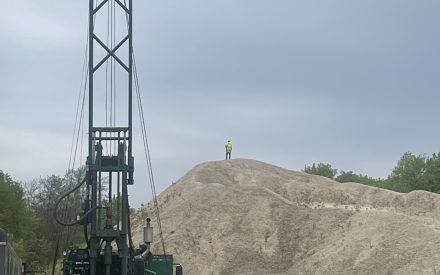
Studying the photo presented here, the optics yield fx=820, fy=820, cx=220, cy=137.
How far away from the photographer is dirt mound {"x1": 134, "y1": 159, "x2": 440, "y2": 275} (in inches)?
1790

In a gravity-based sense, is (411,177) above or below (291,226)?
above

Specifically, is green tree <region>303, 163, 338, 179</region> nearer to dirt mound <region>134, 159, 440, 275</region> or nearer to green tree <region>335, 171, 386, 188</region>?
green tree <region>335, 171, 386, 188</region>

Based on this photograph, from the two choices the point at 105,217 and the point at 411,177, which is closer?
the point at 105,217

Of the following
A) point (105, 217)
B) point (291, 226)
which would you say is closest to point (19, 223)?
point (291, 226)

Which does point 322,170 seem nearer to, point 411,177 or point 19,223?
point 411,177

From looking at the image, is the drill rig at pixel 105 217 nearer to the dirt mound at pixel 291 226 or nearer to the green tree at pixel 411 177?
the dirt mound at pixel 291 226

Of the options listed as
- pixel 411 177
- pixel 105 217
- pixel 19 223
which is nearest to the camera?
pixel 105 217

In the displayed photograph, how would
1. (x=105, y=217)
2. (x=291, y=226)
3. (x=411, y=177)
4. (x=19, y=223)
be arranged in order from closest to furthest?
(x=105, y=217), (x=291, y=226), (x=19, y=223), (x=411, y=177)

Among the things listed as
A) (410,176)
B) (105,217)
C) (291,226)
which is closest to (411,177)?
(410,176)

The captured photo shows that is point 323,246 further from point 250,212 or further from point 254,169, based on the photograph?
point 254,169

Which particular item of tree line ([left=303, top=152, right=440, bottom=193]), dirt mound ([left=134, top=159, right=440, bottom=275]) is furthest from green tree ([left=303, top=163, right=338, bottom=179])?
dirt mound ([left=134, top=159, right=440, bottom=275])

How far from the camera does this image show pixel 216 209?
55156mm

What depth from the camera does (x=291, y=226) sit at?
174ft

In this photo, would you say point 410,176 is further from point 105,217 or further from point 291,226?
point 105,217
